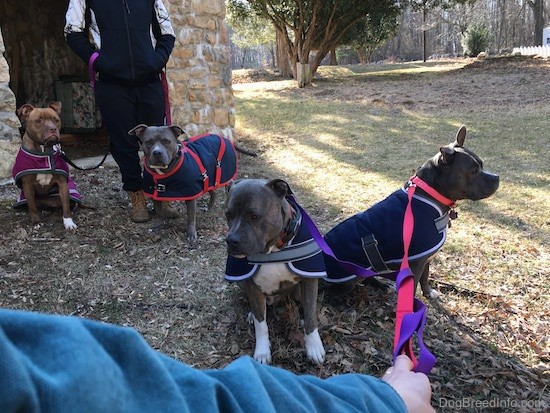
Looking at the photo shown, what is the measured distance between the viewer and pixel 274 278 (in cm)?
295

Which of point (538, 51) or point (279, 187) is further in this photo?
point (538, 51)

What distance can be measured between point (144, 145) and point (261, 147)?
4457mm

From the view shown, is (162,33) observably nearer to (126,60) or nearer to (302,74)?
(126,60)

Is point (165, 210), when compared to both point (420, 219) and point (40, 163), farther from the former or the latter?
point (420, 219)

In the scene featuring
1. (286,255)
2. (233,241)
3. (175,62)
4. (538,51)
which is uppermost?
(538,51)

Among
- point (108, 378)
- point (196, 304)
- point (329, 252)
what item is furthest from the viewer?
point (196, 304)

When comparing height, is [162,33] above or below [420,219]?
above

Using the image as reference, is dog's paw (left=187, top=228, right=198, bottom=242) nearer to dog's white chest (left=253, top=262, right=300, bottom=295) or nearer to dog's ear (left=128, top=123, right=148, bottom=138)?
dog's ear (left=128, top=123, right=148, bottom=138)

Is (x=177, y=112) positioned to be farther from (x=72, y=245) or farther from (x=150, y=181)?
(x=72, y=245)

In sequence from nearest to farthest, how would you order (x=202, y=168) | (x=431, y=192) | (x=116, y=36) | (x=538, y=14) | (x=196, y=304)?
(x=431, y=192) → (x=196, y=304) → (x=116, y=36) → (x=202, y=168) → (x=538, y=14)

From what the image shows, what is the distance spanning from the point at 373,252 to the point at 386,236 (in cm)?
14

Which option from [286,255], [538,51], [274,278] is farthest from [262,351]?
[538,51]

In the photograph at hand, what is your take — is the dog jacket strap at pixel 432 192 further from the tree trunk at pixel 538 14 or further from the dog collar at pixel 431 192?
the tree trunk at pixel 538 14

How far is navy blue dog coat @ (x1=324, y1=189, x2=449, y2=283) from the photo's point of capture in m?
3.29
